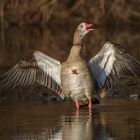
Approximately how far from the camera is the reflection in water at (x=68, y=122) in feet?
36.5

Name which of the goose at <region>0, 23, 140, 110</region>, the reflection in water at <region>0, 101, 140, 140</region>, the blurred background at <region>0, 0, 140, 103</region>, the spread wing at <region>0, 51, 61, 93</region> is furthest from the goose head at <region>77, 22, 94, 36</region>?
the blurred background at <region>0, 0, 140, 103</region>

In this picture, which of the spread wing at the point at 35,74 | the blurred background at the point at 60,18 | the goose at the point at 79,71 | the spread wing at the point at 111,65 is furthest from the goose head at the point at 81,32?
the blurred background at the point at 60,18

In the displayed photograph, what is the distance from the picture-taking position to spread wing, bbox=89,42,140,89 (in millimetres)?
14969

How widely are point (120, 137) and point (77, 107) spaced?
4.17m

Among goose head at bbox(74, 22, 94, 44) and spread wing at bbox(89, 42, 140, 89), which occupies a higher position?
goose head at bbox(74, 22, 94, 44)

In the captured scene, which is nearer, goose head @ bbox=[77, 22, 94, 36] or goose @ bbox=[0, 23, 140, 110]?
goose @ bbox=[0, 23, 140, 110]

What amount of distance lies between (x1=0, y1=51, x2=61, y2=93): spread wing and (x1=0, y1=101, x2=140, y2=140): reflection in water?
423 mm

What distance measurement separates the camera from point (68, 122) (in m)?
12.7

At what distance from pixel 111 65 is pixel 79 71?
3.24ft

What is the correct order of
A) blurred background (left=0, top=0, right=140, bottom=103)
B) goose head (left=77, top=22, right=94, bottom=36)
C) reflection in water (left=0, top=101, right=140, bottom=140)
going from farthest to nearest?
1. blurred background (left=0, top=0, right=140, bottom=103)
2. goose head (left=77, top=22, right=94, bottom=36)
3. reflection in water (left=0, top=101, right=140, bottom=140)

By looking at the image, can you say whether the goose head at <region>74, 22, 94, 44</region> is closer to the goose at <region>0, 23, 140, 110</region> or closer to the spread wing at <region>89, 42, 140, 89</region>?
the goose at <region>0, 23, 140, 110</region>

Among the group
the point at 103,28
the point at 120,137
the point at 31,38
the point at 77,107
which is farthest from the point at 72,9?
the point at 120,137

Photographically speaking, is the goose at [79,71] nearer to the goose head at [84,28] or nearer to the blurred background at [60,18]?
the goose head at [84,28]

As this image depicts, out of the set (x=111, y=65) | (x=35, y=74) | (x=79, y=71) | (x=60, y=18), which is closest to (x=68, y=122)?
(x=79, y=71)
